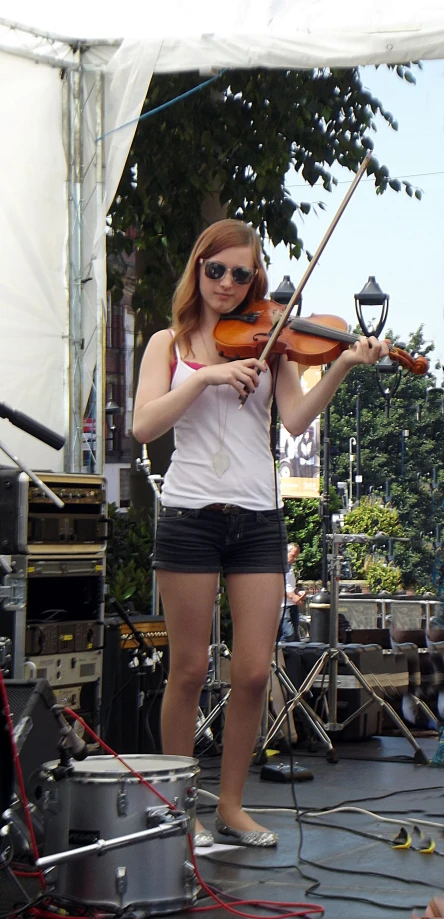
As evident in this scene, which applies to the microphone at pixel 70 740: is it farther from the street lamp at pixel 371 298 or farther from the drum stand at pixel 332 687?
the street lamp at pixel 371 298

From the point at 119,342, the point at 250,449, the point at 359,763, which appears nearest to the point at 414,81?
the point at 359,763

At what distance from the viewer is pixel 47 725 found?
2.76 m

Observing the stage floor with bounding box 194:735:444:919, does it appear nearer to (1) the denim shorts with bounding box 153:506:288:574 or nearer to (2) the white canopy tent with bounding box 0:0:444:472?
(1) the denim shorts with bounding box 153:506:288:574

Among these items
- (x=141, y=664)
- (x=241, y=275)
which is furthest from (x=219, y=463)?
(x=141, y=664)

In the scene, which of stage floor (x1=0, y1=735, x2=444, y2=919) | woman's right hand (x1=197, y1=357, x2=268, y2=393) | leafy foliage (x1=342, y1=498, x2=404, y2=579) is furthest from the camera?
leafy foliage (x1=342, y1=498, x2=404, y2=579)

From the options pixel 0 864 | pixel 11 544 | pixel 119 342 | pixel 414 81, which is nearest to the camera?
pixel 0 864

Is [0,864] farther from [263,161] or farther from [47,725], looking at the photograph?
[263,161]

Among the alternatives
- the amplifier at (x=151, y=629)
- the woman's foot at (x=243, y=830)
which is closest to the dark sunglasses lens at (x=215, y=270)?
the woman's foot at (x=243, y=830)

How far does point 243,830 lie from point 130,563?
334cm

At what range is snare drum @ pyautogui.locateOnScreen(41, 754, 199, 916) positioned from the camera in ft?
8.30

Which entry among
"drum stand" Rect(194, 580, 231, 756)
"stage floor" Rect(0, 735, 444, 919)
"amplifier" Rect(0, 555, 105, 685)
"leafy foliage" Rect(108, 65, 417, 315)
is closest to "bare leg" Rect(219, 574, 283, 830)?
"stage floor" Rect(0, 735, 444, 919)

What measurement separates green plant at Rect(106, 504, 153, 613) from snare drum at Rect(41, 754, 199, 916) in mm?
3638

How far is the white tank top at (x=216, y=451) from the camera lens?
316cm

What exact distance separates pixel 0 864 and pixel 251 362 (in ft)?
4.66
